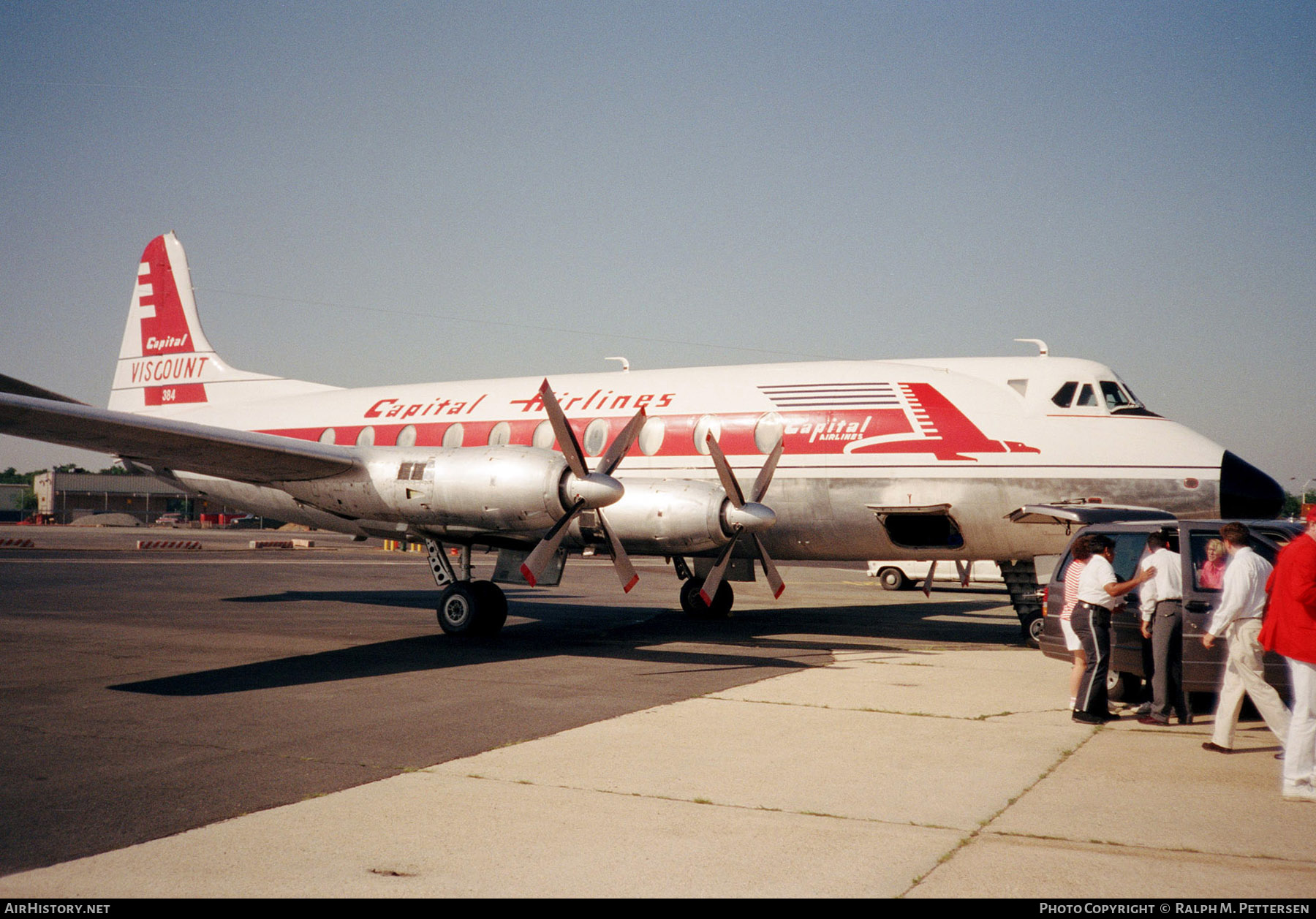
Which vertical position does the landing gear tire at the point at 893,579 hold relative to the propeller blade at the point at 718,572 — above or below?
below

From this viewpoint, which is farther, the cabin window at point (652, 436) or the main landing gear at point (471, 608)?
the cabin window at point (652, 436)

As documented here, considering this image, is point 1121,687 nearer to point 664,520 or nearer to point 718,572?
point 718,572

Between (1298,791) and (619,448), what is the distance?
938 cm

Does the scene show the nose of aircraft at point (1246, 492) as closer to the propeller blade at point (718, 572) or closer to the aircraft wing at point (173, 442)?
the propeller blade at point (718, 572)

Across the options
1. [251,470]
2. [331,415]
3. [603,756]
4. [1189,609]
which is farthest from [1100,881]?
[331,415]

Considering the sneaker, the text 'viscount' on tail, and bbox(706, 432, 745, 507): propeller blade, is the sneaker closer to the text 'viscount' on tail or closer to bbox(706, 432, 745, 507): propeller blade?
bbox(706, 432, 745, 507): propeller blade

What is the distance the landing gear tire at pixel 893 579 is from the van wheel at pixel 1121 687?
1921 centimetres

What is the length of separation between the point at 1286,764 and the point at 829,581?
92.7ft

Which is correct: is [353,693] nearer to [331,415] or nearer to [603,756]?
[603,756]

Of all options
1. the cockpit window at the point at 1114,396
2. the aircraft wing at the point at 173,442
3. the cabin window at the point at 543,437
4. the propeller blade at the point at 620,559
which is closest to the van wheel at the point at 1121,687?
the cockpit window at the point at 1114,396

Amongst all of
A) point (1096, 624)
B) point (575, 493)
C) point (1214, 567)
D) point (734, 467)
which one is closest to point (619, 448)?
point (575, 493)

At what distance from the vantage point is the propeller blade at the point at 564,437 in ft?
43.9

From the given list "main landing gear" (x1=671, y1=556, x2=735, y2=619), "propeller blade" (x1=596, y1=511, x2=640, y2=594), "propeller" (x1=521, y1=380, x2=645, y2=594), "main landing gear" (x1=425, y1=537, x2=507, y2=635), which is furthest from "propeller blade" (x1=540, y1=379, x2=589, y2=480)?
"main landing gear" (x1=671, y1=556, x2=735, y2=619)

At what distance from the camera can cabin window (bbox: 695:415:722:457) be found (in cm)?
1683
